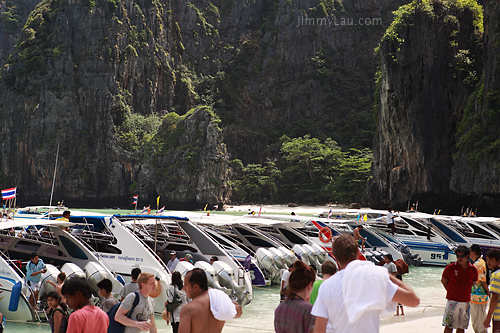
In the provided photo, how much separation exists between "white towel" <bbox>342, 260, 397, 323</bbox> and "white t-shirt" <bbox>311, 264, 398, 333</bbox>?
58mm

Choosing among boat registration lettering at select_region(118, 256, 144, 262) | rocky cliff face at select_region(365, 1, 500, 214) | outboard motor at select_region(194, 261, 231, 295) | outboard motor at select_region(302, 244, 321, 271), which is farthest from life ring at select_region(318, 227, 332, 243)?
rocky cliff face at select_region(365, 1, 500, 214)

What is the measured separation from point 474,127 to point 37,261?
3252 cm

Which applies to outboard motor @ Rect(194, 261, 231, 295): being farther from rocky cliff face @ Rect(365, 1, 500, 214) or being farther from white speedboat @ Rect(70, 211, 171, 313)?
rocky cliff face @ Rect(365, 1, 500, 214)

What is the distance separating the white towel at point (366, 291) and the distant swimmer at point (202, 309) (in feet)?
4.19

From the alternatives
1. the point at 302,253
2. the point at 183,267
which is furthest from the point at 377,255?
the point at 183,267

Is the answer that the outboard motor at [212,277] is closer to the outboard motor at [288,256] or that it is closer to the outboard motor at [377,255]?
the outboard motor at [288,256]

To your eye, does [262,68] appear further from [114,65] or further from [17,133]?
[17,133]

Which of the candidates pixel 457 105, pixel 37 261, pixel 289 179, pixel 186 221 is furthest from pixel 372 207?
pixel 37 261

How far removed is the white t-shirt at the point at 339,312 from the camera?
337cm

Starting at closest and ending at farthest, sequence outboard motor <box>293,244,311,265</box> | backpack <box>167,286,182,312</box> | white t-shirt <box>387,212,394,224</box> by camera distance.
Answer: backpack <box>167,286,182,312</box> → outboard motor <box>293,244,311,265</box> → white t-shirt <box>387,212,394,224</box>

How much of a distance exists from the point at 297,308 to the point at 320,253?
14.7m

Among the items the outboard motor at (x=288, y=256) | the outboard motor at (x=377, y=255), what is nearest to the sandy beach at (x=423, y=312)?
the outboard motor at (x=377, y=255)

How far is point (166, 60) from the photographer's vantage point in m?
91.8

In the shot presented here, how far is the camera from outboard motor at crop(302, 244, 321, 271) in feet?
58.6
